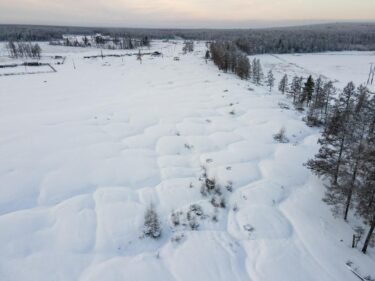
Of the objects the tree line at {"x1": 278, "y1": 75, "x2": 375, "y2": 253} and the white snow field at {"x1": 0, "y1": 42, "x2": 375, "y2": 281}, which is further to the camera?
the tree line at {"x1": 278, "y1": 75, "x2": 375, "y2": 253}

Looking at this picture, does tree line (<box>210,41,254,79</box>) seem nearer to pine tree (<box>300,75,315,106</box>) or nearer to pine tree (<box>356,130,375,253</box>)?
pine tree (<box>300,75,315,106</box>)

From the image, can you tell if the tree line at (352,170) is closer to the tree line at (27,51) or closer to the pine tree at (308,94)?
the pine tree at (308,94)

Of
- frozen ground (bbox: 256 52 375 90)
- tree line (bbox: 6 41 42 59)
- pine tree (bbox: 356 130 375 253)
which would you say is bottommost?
frozen ground (bbox: 256 52 375 90)

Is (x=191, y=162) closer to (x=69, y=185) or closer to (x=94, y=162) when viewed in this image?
(x=94, y=162)

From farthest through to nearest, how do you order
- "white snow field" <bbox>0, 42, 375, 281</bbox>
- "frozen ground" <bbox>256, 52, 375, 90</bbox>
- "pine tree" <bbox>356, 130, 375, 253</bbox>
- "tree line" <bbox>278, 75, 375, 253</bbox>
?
"frozen ground" <bbox>256, 52, 375, 90</bbox> → "tree line" <bbox>278, 75, 375, 253</bbox> → "pine tree" <bbox>356, 130, 375, 253</bbox> → "white snow field" <bbox>0, 42, 375, 281</bbox>

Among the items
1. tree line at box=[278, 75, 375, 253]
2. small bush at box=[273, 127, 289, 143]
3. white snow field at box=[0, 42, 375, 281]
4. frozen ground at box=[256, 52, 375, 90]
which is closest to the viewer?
white snow field at box=[0, 42, 375, 281]

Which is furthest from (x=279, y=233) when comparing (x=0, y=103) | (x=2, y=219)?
(x=0, y=103)

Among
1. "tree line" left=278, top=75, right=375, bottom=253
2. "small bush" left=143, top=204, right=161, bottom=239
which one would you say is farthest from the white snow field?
"tree line" left=278, top=75, right=375, bottom=253

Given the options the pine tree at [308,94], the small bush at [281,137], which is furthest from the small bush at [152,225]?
the pine tree at [308,94]
